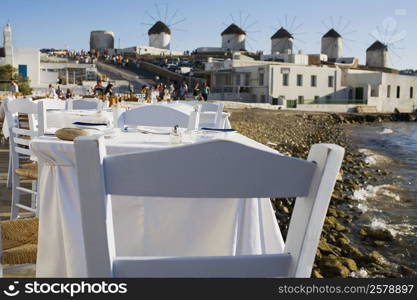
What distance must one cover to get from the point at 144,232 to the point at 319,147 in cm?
119

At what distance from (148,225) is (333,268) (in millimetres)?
3041

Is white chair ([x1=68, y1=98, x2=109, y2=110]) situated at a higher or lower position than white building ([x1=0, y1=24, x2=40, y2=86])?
lower

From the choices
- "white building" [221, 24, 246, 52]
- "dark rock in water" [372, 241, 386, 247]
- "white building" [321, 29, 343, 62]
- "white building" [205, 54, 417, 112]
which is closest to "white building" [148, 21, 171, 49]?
"white building" [221, 24, 246, 52]

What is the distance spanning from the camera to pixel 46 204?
2141mm

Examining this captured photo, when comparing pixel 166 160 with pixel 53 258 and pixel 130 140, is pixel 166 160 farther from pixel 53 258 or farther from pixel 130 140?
pixel 130 140

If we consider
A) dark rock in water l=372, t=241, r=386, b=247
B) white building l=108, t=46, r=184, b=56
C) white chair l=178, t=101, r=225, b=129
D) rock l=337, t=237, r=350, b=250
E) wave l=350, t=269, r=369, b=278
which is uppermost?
white building l=108, t=46, r=184, b=56

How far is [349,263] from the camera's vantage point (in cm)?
493

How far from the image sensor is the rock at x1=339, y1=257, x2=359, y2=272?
4.86m

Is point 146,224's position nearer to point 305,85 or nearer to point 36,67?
point 36,67

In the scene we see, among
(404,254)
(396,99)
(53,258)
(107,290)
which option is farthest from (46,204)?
(396,99)

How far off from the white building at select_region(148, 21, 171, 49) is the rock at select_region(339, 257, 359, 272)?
63913 millimetres

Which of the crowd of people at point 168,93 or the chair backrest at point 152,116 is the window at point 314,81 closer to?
the crowd of people at point 168,93

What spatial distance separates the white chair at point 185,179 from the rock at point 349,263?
3.96 metres

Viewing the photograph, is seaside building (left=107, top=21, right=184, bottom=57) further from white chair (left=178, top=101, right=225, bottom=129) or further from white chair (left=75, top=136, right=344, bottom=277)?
white chair (left=75, top=136, right=344, bottom=277)
